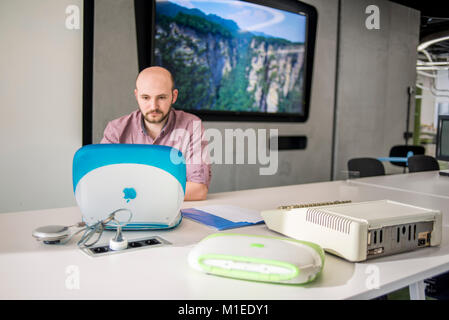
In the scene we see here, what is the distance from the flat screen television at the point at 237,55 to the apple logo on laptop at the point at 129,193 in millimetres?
2618

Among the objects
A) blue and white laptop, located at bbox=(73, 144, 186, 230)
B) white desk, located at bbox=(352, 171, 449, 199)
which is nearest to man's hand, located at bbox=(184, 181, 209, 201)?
blue and white laptop, located at bbox=(73, 144, 186, 230)

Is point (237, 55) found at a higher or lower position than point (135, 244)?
higher

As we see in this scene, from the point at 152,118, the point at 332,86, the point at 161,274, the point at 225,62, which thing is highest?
the point at 225,62

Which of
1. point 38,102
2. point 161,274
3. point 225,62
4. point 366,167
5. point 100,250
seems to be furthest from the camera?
point 225,62

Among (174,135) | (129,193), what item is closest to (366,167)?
(174,135)

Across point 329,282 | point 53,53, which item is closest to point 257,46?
point 53,53

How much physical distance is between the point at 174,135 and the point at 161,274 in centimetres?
149

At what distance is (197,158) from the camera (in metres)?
2.50

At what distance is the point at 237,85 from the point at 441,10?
14.0 feet

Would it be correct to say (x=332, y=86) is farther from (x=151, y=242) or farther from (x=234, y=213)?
(x=151, y=242)

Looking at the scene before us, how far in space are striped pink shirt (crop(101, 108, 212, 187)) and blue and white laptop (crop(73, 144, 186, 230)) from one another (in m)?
0.94

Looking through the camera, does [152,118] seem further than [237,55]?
No

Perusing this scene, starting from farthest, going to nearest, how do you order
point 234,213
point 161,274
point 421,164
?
point 421,164 < point 234,213 < point 161,274

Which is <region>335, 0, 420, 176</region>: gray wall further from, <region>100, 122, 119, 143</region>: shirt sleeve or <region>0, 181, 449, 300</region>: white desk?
<region>0, 181, 449, 300</region>: white desk
